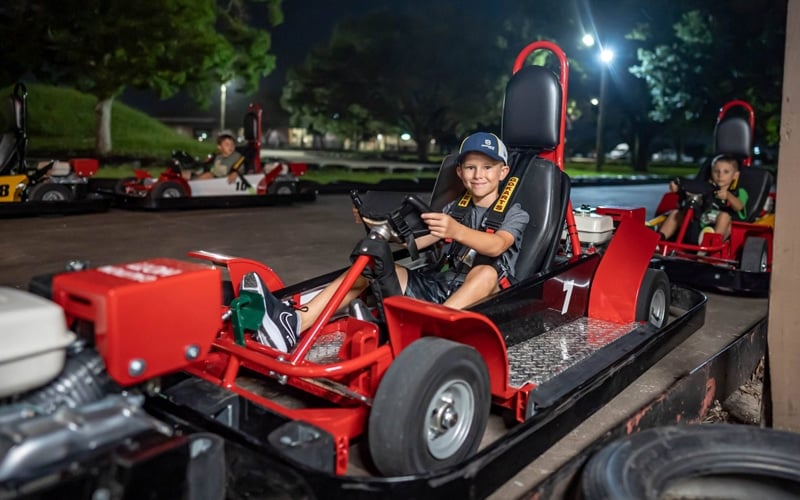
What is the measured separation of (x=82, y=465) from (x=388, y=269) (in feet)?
4.43

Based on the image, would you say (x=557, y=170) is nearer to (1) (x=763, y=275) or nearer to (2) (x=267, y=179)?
(1) (x=763, y=275)

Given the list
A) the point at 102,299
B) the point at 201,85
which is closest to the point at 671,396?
the point at 102,299

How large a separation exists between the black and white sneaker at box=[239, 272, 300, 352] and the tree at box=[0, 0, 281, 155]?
1273 cm

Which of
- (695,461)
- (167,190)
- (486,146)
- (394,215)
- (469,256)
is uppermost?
(486,146)

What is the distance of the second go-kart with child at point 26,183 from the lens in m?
7.86

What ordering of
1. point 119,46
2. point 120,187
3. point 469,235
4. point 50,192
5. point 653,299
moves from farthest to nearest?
point 119,46
point 120,187
point 50,192
point 653,299
point 469,235

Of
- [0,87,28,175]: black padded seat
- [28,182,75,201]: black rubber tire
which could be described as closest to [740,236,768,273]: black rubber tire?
[28,182,75,201]: black rubber tire

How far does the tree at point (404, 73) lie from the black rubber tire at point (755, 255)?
69.8ft

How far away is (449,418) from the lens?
81.1 inches

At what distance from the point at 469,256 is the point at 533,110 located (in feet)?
2.97

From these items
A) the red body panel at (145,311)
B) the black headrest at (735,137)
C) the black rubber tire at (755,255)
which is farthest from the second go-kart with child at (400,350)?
the black headrest at (735,137)

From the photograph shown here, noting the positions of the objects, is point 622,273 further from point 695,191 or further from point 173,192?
point 173,192

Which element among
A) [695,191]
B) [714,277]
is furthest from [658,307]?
[695,191]

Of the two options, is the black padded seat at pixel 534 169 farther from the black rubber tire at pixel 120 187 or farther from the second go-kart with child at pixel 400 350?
the black rubber tire at pixel 120 187
